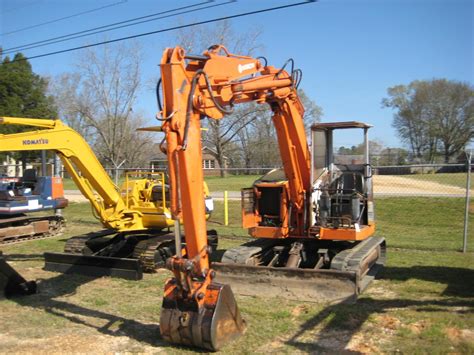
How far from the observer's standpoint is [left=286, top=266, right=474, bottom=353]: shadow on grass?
556 centimetres

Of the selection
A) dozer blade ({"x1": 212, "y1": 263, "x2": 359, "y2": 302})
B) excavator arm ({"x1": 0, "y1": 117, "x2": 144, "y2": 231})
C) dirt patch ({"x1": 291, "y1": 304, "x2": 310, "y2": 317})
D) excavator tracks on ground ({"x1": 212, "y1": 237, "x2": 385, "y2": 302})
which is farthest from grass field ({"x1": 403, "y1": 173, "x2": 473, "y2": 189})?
dirt patch ({"x1": 291, "y1": 304, "x2": 310, "y2": 317})

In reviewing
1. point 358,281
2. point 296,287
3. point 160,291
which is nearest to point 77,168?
point 160,291

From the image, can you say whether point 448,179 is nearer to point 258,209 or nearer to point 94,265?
point 258,209

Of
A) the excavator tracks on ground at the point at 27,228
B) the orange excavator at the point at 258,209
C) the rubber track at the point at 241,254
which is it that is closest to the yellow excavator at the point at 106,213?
the rubber track at the point at 241,254

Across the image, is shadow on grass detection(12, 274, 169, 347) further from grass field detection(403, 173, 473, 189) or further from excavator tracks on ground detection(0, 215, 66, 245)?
grass field detection(403, 173, 473, 189)

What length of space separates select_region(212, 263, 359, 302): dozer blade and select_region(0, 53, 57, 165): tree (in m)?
23.1

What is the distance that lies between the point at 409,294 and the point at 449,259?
2.93m

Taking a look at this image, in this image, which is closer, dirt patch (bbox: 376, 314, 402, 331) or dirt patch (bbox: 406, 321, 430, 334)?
dirt patch (bbox: 406, 321, 430, 334)

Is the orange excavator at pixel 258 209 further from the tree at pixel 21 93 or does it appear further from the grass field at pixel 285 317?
the tree at pixel 21 93

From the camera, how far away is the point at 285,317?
21.0 ft

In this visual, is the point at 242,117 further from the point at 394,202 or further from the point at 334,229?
the point at 334,229

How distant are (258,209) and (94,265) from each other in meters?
3.12

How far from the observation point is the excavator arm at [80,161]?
911 centimetres

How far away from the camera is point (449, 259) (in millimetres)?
9734
